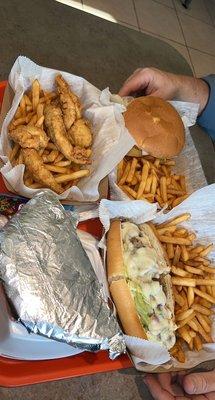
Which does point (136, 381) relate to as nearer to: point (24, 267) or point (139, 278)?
point (139, 278)

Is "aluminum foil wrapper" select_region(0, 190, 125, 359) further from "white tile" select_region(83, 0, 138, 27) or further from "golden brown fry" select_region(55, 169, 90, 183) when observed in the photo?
"white tile" select_region(83, 0, 138, 27)

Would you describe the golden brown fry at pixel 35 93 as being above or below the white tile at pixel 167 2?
above

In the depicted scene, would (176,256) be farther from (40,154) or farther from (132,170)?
(40,154)

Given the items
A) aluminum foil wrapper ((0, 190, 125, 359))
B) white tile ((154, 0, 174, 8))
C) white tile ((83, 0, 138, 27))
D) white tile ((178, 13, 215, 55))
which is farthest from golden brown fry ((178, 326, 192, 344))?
white tile ((154, 0, 174, 8))

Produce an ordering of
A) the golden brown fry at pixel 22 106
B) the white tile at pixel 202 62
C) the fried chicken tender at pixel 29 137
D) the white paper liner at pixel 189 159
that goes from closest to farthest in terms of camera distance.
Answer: the fried chicken tender at pixel 29 137
the golden brown fry at pixel 22 106
the white paper liner at pixel 189 159
the white tile at pixel 202 62

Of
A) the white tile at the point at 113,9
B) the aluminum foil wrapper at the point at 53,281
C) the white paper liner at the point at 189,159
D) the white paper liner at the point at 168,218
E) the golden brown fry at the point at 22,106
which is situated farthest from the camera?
the white tile at the point at 113,9

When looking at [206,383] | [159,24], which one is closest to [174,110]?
[206,383]

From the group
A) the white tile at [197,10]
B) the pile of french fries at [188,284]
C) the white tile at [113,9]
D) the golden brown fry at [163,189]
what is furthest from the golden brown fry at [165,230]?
the white tile at [197,10]

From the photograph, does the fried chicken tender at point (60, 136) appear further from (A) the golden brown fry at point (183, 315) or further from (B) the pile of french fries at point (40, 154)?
(A) the golden brown fry at point (183, 315)
